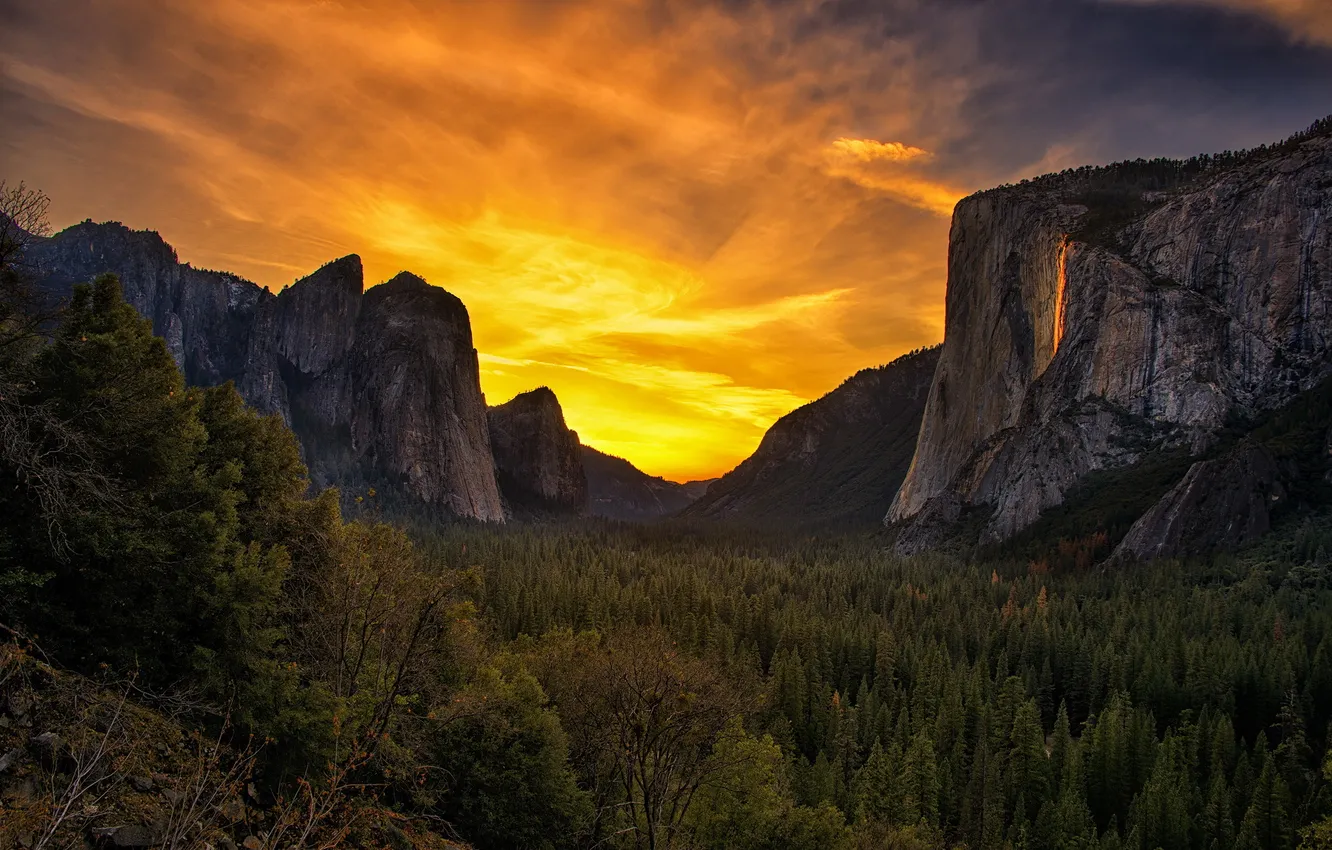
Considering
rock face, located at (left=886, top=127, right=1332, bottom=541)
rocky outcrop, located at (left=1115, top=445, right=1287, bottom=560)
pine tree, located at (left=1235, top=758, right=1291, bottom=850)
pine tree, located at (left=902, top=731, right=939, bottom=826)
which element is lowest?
pine tree, located at (left=902, top=731, right=939, bottom=826)

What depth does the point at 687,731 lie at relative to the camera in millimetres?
20375

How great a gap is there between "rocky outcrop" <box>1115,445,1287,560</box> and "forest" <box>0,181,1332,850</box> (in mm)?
26343

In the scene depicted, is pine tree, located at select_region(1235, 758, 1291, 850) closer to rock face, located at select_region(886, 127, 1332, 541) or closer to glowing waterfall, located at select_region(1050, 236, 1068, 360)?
rock face, located at select_region(886, 127, 1332, 541)

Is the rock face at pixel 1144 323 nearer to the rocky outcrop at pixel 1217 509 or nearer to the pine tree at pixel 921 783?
the rocky outcrop at pixel 1217 509

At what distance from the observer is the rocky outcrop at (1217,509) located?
97.2 meters

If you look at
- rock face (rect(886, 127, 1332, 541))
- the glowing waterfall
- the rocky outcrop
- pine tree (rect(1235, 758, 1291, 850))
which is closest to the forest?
pine tree (rect(1235, 758, 1291, 850))

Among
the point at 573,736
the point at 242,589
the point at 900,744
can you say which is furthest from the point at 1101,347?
the point at 242,589

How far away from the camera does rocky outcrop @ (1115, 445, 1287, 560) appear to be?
319 ft

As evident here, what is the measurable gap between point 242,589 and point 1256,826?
156ft

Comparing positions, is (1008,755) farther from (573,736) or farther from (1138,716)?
(573,736)

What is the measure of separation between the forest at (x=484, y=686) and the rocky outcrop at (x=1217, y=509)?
26.3m

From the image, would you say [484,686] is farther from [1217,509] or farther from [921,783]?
[1217,509]

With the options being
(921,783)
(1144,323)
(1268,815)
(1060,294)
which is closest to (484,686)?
(921,783)

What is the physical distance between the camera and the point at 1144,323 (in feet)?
436
